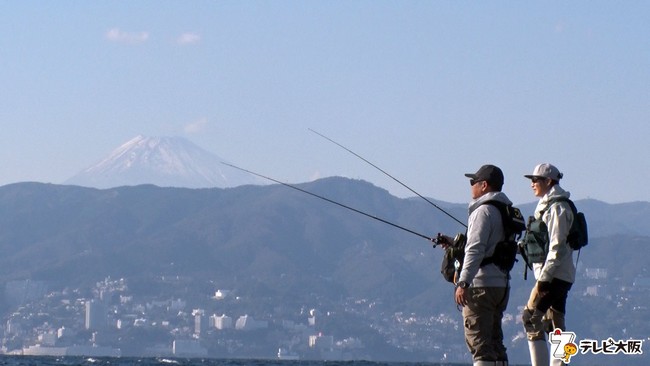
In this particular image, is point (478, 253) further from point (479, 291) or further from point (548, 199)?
point (548, 199)

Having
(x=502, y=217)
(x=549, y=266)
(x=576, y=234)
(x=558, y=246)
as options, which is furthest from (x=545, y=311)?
(x=502, y=217)

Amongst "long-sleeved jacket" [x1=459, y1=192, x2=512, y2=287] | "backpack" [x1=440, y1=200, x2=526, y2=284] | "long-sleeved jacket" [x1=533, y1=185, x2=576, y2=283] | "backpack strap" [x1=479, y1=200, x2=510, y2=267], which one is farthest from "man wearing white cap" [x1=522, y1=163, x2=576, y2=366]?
"backpack strap" [x1=479, y1=200, x2=510, y2=267]

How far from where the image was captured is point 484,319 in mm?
13383

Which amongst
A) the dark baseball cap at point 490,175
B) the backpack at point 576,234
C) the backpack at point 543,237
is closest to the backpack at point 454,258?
the dark baseball cap at point 490,175

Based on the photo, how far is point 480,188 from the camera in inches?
530

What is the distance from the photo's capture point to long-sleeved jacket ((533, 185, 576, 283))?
14156mm

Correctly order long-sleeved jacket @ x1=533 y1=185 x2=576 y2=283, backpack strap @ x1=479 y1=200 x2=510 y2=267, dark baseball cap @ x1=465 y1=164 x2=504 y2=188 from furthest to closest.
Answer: long-sleeved jacket @ x1=533 y1=185 x2=576 y2=283
dark baseball cap @ x1=465 y1=164 x2=504 y2=188
backpack strap @ x1=479 y1=200 x2=510 y2=267

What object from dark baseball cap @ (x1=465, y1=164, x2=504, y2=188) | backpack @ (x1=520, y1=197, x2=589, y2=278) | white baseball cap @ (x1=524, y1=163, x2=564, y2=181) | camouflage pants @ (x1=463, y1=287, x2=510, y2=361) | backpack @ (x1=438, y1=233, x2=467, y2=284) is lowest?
camouflage pants @ (x1=463, y1=287, x2=510, y2=361)

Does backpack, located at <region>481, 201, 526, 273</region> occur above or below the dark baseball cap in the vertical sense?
below

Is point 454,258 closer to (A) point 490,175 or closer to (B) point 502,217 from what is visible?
(B) point 502,217

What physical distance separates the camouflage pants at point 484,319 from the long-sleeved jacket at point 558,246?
2.90ft

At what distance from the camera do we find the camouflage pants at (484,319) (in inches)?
525

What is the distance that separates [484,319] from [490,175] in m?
1.37

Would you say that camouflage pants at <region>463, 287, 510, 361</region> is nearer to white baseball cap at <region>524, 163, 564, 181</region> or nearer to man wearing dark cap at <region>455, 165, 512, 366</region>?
man wearing dark cap at <region>455, 165, 512, 366</region>
